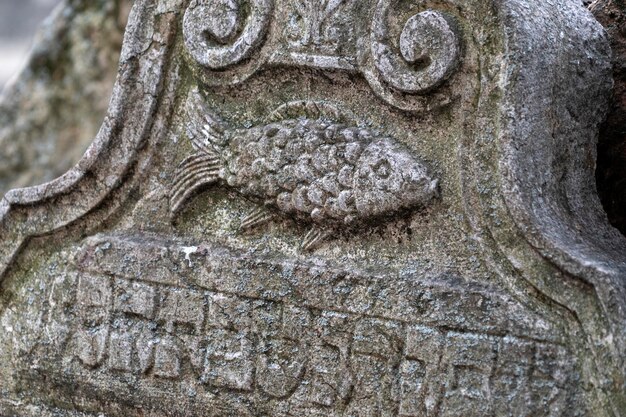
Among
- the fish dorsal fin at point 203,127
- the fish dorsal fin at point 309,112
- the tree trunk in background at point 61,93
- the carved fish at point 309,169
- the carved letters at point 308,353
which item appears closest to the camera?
the carved letters at point 308,353

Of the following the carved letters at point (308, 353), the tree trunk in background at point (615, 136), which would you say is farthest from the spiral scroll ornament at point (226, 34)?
the tree trunk in background at point (615, 136)

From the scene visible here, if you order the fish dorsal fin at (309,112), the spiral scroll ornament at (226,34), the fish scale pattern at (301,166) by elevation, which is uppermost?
the spiral scroll ornament at (226,34)

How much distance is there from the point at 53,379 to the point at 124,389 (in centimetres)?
21

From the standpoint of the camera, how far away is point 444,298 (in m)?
1.80

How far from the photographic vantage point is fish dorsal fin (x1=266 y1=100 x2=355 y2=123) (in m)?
1.96

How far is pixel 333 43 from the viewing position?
1.93m

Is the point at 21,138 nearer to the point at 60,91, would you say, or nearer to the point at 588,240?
the point at 60,91

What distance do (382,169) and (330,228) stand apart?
0.60ft

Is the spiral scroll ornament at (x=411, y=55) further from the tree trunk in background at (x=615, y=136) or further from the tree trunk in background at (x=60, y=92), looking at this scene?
the tree trunk in background at (x=60, y=92)

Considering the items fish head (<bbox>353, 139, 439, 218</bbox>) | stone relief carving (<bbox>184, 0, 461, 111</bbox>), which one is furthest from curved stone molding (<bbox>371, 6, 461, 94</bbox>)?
fish head (<bbox>353, 139, 439, 218</bbox>)

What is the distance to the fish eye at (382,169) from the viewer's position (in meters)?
1.84

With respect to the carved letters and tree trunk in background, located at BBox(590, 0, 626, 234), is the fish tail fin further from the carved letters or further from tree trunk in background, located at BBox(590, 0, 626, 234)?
tree trunk in background, located at BBox(590, 0, 626, 234)

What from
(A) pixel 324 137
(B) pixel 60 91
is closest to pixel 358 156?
(A) pixel 324 137

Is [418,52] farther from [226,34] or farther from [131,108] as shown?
[131,108]
